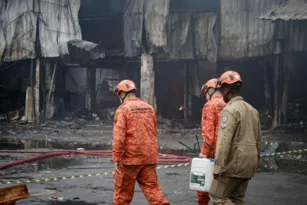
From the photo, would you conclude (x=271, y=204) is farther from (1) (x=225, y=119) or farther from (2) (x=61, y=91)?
(2) (x=61, y=91)

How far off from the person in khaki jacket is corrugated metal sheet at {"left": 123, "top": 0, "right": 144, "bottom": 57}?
15633 millimetres

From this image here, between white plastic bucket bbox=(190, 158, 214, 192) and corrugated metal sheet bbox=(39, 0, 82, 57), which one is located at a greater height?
corrugated metal sheet bbox=(39, 0, 82, 57)

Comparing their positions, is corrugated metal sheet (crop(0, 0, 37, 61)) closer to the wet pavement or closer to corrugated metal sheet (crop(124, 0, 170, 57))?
corrugated metal sheet (crop(124, 0, 170, 57))

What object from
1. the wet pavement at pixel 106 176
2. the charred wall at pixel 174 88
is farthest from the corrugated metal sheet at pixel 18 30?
the wet pavement at pixel 106 176

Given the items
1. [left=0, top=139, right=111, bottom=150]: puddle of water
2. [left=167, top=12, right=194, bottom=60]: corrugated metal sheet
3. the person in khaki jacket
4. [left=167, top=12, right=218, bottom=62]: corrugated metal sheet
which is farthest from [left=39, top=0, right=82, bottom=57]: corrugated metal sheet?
the person in khaki jacket

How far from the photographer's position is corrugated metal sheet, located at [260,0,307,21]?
14.8 meters

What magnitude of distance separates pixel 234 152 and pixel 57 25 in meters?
18.1

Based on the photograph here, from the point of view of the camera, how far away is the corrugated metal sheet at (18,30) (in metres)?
21.0

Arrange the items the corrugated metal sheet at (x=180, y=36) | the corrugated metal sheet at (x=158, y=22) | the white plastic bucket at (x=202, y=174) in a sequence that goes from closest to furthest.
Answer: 1. the white plastic bucket at (x=202, y=174)
2. the corrugated metal sheet at (x=158, y=22)
3. the corrugated metal sheet at (x=180, y=36)

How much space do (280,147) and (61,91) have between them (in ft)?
47.0

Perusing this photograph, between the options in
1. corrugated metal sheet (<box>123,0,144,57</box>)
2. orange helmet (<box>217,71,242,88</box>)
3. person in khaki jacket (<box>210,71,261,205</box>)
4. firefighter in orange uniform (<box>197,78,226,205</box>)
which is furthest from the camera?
corrugated metal sheet (<box>123,0,144,57</box>)

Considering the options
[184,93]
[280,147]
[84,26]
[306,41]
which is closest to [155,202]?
[280,147]

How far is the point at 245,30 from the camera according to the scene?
18297 millimetres

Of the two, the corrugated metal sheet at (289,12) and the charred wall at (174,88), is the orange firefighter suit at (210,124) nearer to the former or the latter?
the corrugated metal sheet at (289,12)
